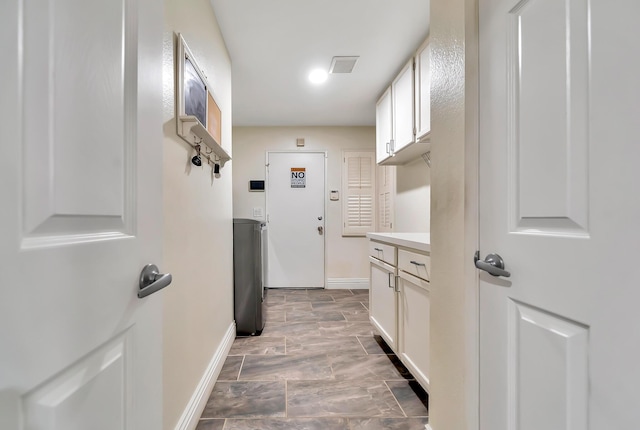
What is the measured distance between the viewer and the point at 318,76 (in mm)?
2760

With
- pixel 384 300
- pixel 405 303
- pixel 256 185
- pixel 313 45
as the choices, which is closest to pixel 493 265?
pixel 405 303

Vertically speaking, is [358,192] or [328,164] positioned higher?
[328,164]

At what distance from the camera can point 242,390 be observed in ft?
5.73

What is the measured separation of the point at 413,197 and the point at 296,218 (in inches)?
72.3

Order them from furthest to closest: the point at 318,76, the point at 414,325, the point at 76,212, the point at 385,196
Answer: the point at 385,196
the point at 318,76
the point at 414,325
the point at 76,212

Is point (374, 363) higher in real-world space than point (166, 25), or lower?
lower

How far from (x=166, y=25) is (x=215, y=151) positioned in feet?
2.50

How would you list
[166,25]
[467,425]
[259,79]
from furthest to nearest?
[259,79]
[166,25]
[467,425]

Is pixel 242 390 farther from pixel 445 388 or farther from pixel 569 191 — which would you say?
pixel 569 191

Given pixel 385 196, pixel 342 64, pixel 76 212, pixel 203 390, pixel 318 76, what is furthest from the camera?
pixel 385 196

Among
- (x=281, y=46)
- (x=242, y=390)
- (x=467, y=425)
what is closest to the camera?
(x=467, y=425)

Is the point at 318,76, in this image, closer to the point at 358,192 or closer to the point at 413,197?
the point at 413,197

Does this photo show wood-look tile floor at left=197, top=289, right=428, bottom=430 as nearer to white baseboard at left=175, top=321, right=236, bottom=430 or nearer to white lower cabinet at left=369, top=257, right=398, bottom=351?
white baseboard at left=175, top=321, right=236, bottom=430

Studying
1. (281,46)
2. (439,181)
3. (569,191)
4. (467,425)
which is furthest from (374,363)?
(281,46)
